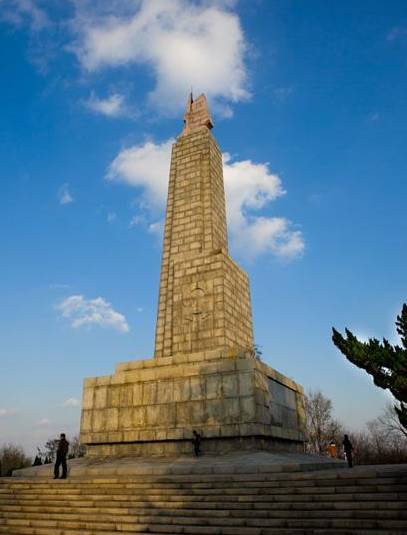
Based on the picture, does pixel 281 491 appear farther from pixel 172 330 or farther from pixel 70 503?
pixel 172 330

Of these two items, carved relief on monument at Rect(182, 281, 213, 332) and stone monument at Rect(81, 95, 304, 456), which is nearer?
stone monument at Rect(81, 95, 304, 456)

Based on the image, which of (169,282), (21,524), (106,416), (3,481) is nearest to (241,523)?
(21,524)

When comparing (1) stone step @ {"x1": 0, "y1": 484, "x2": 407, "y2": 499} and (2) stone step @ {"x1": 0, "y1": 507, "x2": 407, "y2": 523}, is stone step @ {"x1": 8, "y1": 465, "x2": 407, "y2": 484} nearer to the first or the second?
(1) stone step @ {"x1": 0, "y1": 484, "x2": 407, "y2": 499}

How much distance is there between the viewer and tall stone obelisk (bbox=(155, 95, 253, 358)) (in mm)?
15898

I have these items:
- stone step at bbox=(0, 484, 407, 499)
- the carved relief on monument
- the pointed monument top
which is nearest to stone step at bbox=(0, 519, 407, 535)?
stone step at bbox=(0, 484, 407, 499)

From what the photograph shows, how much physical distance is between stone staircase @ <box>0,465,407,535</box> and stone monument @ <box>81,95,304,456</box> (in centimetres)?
372

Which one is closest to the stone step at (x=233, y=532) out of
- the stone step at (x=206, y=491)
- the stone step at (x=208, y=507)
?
the stone step at (x=208, y=507)

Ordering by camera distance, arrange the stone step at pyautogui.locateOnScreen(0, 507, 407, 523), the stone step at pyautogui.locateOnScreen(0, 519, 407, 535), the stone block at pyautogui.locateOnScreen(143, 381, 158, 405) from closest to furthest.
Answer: the stone step at pyautogui.locateOnScreen(0, 519, 407, 535), the stone step at pyautogui.locateOnScreen(0, 507, 407, 523), the stone block at pyautogui.locateOnScreen(143, 381, 158, 405)

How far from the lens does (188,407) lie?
13844 mm

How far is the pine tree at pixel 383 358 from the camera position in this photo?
7.91 m

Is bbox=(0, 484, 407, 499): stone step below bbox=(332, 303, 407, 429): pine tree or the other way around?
below

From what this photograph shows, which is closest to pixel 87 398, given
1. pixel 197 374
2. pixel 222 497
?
pixel 197 374

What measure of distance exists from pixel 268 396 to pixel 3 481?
26.9ft

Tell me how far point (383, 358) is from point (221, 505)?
4239 millimetres
